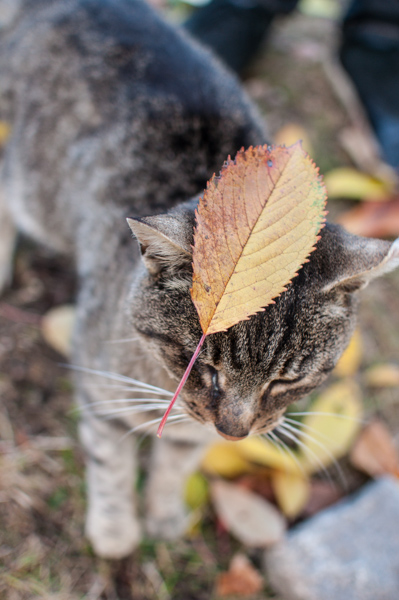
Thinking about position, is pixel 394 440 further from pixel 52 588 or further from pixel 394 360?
pixel 52 588

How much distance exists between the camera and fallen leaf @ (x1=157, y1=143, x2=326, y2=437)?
36.7 inches

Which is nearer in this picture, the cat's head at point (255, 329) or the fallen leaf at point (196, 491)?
the cat's head at point (255, 329)

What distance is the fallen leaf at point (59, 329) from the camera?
7.16 ft

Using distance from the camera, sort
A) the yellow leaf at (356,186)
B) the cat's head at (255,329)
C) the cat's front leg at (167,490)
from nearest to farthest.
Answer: the cat's head at (255,329)
the cat's front leg at (167,490)
the yellow leaf at (356,186)

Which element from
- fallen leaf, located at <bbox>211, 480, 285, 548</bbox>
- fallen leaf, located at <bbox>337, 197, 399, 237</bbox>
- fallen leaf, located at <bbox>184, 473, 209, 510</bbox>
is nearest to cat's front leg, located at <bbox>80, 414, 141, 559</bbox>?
fallen leaf, located at <bbox>184, 473, 209, 510</bbox>

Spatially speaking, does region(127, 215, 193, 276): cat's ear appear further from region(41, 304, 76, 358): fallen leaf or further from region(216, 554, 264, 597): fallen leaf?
region(216, 554, 264, 597): fallen leaf

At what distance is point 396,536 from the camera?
1.85 m

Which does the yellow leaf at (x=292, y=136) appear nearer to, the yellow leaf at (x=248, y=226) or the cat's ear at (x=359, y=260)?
the cat's ear at (x=359, y=260)

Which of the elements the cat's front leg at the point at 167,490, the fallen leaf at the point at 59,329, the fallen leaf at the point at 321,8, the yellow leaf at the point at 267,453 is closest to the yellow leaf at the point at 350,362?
the yellow leaf at the point at 267,453

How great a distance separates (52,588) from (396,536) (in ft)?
4.06

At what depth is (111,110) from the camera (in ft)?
6.25

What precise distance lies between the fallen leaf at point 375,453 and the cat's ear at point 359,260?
117 centimetres

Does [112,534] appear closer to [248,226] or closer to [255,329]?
[255,329]

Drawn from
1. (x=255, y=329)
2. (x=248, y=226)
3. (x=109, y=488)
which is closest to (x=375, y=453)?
(x=109, y=488)
